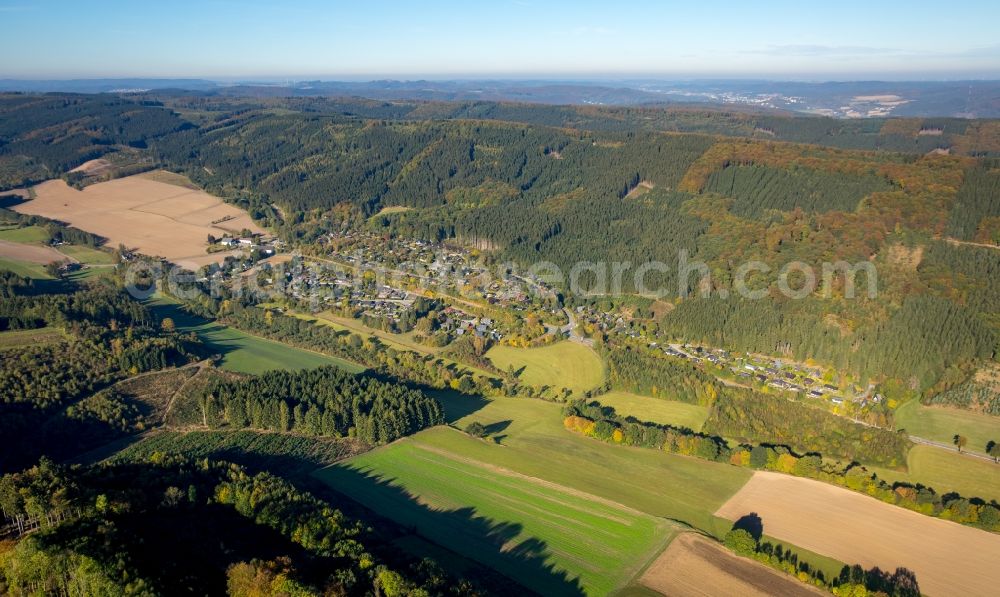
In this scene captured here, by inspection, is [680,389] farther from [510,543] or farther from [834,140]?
[834,140]

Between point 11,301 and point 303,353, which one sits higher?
point 11,301

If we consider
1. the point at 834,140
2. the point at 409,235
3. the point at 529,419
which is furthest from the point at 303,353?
the point at 834,140

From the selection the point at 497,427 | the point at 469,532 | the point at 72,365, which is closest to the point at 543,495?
the point at 469,532

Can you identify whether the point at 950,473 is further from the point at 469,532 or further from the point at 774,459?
the point at 469,532

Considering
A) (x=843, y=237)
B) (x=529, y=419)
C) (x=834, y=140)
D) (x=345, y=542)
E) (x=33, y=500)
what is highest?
(x=834, y=140)

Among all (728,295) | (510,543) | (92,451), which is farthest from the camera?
(728,295)

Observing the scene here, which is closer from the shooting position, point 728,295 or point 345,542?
point 345,542

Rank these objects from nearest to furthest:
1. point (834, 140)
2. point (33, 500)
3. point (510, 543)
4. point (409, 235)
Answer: point (33, 500)
point (510, 543)
point (409, 235)
point (834, 140)

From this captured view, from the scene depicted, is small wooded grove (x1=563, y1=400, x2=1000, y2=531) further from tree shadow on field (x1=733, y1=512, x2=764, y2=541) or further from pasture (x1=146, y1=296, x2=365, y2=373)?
pasture (x1=146, y1=296, x2=365, y2=373)
